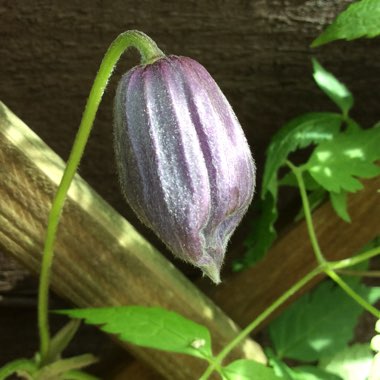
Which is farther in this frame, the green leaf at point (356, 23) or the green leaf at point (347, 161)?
the green leaf at point (347, 161)

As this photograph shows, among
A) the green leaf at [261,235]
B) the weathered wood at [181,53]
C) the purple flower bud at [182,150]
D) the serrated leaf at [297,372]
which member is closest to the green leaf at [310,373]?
the serrated leaf at [297,372]

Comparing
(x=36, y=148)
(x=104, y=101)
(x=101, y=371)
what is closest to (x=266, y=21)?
(x=104, y=101)

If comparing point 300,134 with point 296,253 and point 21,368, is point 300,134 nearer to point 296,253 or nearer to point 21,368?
point 296,253

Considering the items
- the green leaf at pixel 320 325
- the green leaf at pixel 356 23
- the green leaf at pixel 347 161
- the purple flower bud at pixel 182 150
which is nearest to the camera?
the purple flower bud at pixel 182 150

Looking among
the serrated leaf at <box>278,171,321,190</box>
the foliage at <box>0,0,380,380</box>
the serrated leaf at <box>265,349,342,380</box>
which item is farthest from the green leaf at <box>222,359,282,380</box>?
the serrated leaf at <box>278,171,321,190</box>

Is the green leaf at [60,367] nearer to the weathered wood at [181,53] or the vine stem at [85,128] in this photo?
the vine stem at [85,128]

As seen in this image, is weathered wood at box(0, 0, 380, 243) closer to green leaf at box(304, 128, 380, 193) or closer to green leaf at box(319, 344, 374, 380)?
green leaf at box(304, 128, 380, 193)

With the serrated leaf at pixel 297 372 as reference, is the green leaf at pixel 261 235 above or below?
above

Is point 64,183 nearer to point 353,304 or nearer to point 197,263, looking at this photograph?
point 197,263
